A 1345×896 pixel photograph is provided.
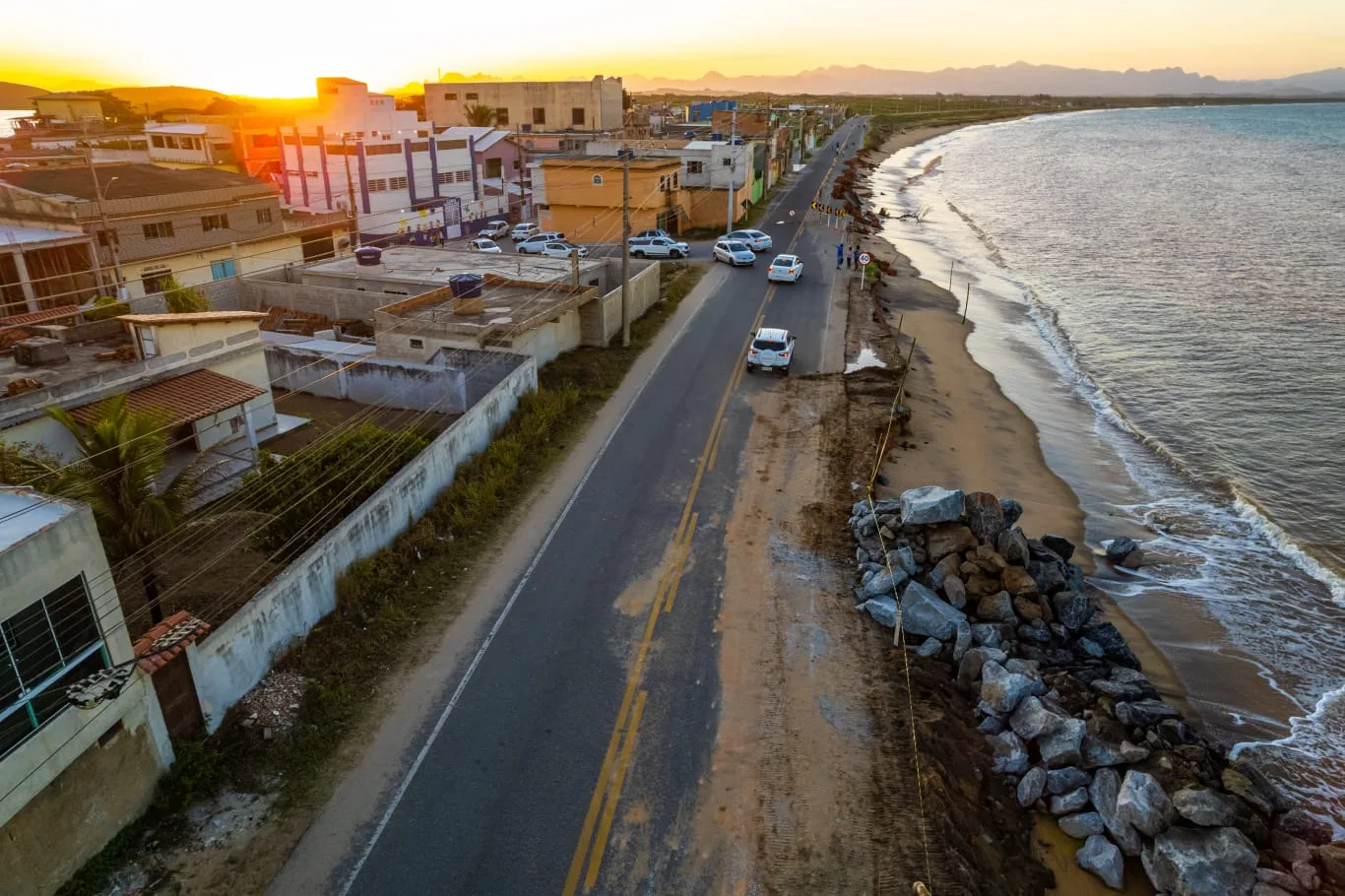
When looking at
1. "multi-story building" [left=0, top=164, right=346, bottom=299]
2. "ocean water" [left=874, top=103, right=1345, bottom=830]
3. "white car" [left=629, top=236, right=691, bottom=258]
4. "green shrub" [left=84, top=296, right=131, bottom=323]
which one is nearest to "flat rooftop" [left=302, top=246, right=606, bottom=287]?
"multi-story building" [left=0, top=164, right=346, bottom=299]

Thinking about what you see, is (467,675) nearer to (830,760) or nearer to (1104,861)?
(830,760)

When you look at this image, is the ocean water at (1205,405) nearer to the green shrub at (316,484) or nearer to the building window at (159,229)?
the green shrub at (316,484)

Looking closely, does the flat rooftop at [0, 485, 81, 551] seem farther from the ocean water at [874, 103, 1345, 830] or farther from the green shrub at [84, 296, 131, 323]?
the ocean water at [874, 103, 1345, 830]

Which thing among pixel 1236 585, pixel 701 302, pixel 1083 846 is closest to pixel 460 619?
pixel 1083 846

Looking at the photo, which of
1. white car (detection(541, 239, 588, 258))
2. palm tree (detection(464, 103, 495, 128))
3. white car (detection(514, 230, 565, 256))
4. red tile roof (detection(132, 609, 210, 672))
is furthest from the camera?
palm tree (detection(464, 103, 495, 128))

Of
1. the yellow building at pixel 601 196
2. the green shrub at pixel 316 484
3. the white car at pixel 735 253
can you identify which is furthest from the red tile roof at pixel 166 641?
the yellow building at pixel 601 196
